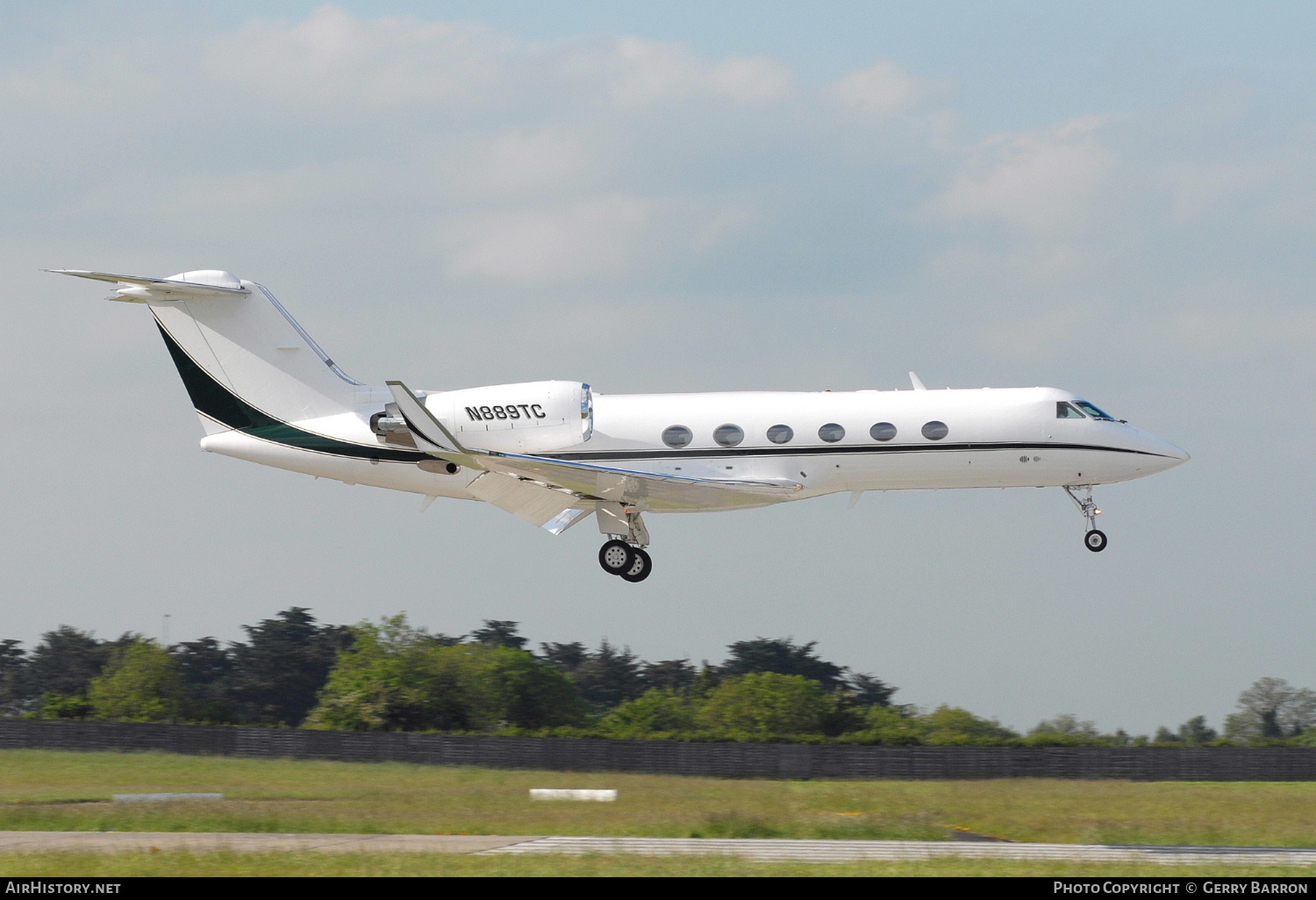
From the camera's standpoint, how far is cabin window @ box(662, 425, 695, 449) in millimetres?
23562

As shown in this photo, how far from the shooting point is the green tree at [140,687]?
1174 inches

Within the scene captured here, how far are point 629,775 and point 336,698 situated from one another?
11590mm

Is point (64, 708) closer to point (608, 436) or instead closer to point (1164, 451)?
point (608, 436)

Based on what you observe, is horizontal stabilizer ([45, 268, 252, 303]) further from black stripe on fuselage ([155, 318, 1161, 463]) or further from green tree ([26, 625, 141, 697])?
green tree ([26, 625, 141, 697])

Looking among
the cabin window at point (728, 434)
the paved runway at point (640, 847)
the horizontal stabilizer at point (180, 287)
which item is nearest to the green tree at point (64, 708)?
the horizontal stabilizer at point (180, 287)

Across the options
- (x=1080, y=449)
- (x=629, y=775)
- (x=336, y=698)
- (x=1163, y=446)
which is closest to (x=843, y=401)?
(x=1080, y=449)

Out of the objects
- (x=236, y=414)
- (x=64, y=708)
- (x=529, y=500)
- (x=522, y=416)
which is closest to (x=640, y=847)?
(x=529, y=500)

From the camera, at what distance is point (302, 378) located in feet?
83.9

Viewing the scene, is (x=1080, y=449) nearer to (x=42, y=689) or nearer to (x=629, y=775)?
(x=629, y=775)

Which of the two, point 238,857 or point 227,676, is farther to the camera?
point 227,676

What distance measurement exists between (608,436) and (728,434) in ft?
→ 6.94

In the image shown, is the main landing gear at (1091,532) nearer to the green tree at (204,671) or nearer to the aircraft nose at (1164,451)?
the aircraft nose at (1164,451)
